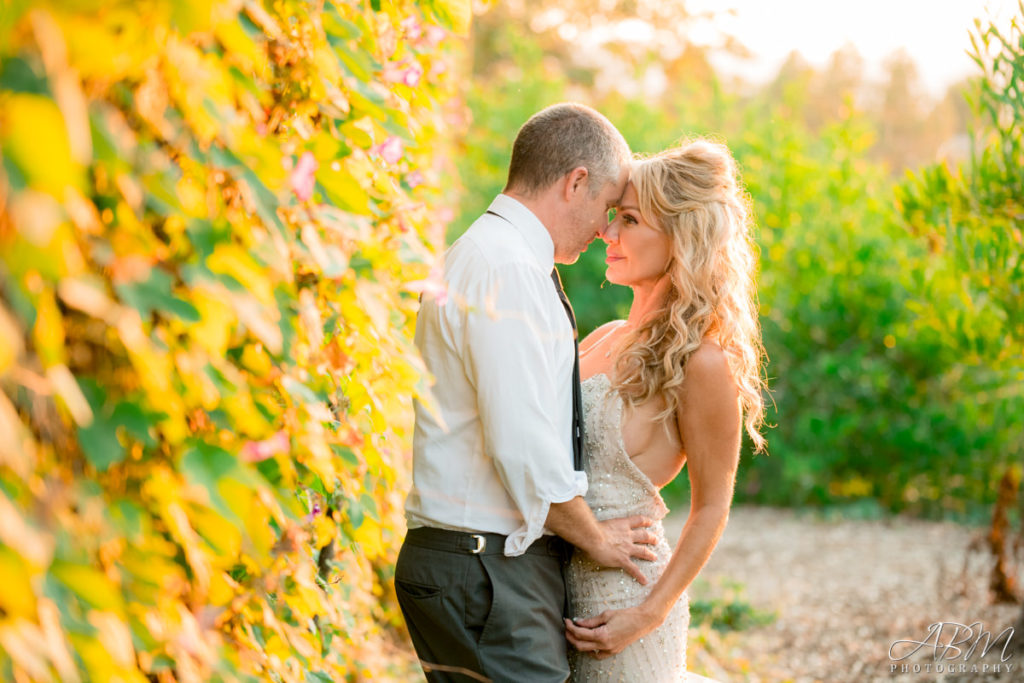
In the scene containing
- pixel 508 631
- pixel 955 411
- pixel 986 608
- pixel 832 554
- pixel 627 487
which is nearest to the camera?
pixel 508 631

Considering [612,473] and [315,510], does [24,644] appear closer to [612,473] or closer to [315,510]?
[315,510]

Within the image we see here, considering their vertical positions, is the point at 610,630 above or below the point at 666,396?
below

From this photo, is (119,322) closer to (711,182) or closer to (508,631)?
(508,631)

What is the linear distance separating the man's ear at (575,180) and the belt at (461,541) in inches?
44.0

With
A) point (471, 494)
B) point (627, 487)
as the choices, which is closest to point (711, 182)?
point (627, 487)

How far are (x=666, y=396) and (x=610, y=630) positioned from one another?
2.58 ft

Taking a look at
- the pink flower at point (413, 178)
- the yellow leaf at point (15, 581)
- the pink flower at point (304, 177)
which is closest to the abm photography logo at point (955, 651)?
the pink flower at point (413, 178)

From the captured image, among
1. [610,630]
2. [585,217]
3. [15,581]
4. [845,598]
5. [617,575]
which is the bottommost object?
[845,598]

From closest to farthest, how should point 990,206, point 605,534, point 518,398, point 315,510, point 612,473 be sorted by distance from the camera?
1. point 315,510
2. point 518,398
3. point 605,534
4. point 612,473
5. point 990,206

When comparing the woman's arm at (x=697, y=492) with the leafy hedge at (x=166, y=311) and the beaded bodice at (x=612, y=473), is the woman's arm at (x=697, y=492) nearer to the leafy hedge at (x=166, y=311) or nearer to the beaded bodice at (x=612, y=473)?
the beaded bodice at (x=612, y=473)

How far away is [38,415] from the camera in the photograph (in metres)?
0.98

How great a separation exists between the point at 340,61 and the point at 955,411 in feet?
30.7

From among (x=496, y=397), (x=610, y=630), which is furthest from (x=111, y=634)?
(x=610, y=630)

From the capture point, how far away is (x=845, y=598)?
23.4ft
